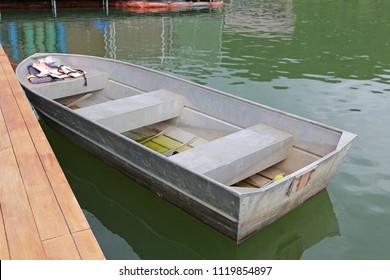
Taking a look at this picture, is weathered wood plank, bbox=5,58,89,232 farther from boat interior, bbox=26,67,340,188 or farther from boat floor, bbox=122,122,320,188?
boat floor, bbox=122,122,320,188

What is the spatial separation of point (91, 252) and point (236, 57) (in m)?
13.2

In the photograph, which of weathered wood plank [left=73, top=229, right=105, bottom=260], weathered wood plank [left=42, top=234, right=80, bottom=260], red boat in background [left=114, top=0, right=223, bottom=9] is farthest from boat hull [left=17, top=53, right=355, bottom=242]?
red boat in background [left=114, top=0, right=223, bottom=9]

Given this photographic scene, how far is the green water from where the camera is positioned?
5672 millimetres

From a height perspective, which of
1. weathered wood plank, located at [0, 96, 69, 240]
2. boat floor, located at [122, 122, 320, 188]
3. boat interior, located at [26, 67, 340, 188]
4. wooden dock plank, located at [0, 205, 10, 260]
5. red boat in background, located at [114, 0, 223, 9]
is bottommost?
boat floor, located at [122, 122, 320, 188]

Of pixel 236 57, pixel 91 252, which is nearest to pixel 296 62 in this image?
pixel 236 57

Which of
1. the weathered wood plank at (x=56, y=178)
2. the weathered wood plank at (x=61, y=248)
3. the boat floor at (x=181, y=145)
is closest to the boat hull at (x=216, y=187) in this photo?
the boat floor at (x=181, y=145)

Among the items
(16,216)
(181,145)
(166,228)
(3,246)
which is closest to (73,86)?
(181,145)

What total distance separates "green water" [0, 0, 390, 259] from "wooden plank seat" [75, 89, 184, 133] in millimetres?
789

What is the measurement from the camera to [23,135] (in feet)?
18.2

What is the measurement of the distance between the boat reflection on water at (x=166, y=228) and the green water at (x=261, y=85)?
0.02 m

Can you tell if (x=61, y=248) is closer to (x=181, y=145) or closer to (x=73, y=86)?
(x=181, y=145)

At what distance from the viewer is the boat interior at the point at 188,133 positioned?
5.89m

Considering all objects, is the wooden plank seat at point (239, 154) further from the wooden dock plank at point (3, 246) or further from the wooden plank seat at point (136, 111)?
the wooden dock plank at point (3, 246)

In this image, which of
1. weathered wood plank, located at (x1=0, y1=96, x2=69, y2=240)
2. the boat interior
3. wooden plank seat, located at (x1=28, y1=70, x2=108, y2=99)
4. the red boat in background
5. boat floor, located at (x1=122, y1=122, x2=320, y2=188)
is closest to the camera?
weathered wood plank, located at (x1=0, y1=96, x2=69, y2=240)
